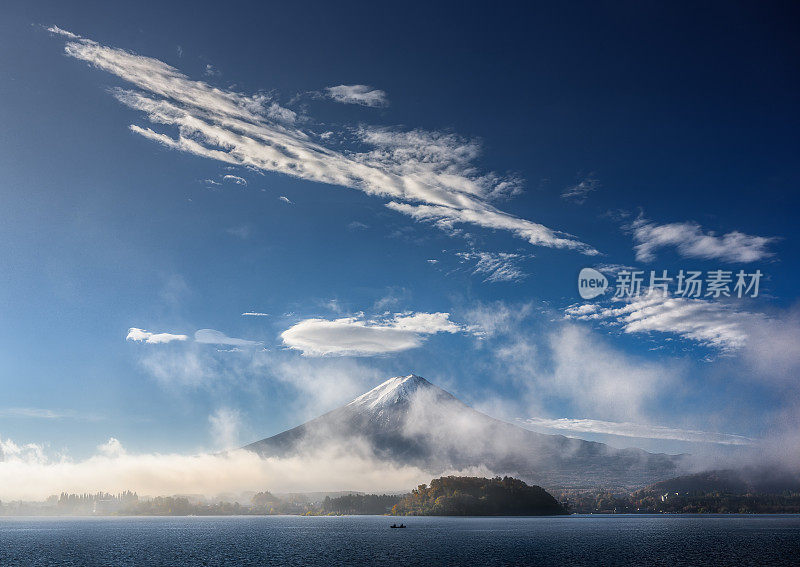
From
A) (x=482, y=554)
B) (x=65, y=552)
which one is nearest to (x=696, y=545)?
(x=482, y=554)

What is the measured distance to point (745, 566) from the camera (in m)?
101

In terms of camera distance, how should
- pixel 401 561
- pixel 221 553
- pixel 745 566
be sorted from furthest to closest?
pixel 221 553, pixel 401 561, pixel 745 566

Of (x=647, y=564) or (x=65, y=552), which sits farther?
(x=65, y=552)

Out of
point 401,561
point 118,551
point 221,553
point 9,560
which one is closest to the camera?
point 401,561

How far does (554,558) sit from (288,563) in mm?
53770

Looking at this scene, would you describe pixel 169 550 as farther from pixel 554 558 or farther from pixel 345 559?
pixel 554 558

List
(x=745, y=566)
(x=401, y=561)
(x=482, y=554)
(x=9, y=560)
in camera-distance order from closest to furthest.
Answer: (x=745, y=566) → (x=401, y=561) → (x=482, y=554) → (x=9, y=560)

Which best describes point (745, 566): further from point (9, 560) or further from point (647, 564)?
point (9, 560)

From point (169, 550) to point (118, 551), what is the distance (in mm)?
12877

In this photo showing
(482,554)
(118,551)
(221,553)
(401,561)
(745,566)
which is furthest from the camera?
(118,551)

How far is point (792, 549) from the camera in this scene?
13212cm

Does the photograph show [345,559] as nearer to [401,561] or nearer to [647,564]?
[401,561]

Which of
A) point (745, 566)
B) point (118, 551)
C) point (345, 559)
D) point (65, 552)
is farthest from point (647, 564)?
point (65, 552)

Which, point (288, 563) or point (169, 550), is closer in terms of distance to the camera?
point (288, 563)
